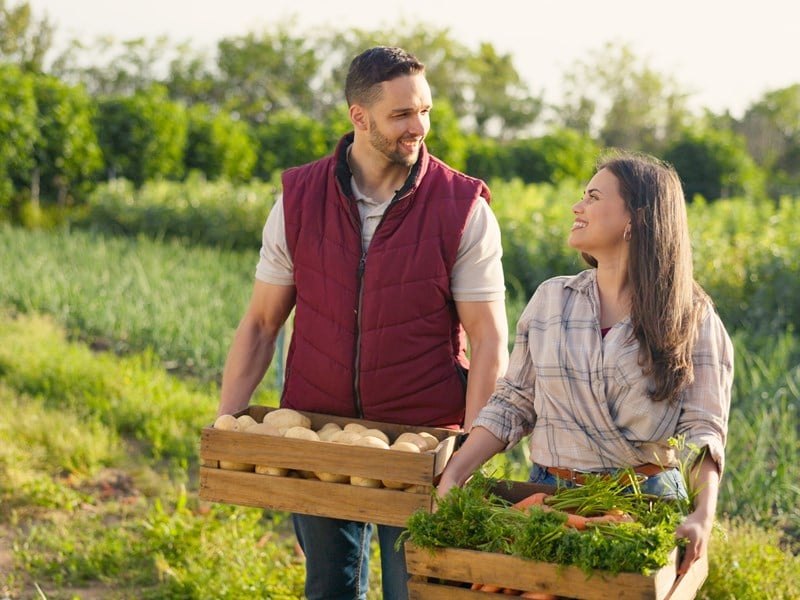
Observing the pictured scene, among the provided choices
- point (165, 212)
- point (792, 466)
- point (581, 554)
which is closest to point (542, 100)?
point (165, 212)

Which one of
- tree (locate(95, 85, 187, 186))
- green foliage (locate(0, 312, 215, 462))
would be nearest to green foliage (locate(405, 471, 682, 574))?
green foliage (locate(0, 312, 215, 462))

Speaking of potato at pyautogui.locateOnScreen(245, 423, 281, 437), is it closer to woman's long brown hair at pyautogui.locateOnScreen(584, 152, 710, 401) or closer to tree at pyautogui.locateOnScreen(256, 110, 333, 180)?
woman's long brown hair at pyautogui.locateOnScreen(584, 152, 710, 401)

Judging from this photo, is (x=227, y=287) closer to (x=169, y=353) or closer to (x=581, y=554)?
(x=169, y=353)

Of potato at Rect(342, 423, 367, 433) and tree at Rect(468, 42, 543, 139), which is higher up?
tree at Rect(468, 42, 543, 139)

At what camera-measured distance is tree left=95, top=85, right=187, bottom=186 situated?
1725cm

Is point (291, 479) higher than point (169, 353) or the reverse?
higher

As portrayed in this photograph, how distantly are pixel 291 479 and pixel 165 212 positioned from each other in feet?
35.6

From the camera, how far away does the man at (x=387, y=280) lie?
8.83ft

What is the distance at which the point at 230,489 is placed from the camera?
8.18ft

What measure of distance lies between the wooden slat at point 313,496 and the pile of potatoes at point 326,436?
20mm

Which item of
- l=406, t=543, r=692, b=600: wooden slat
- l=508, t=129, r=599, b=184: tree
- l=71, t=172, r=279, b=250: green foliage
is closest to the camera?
l=406, t=543, r=692, b=600: wooden slat

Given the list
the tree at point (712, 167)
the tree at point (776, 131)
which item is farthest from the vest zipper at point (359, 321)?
the tree at point (776, 131)

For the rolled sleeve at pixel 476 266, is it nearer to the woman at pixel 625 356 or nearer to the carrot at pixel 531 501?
the woman at pixel 625 356

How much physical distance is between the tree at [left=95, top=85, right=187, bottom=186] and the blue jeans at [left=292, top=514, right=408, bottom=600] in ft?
49.8
